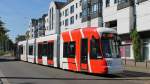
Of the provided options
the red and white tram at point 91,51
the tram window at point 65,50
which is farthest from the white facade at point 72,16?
the red and white tram at point 91,51

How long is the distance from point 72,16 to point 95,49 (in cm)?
6499

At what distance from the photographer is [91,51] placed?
1056 inches

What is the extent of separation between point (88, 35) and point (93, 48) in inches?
40.3

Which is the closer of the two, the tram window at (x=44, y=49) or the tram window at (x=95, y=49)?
the tram window at (x=95, y=49)

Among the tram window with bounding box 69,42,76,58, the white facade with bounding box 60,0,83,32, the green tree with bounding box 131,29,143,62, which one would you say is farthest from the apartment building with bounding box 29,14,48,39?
the tram window with bounding box 69,42,76,58

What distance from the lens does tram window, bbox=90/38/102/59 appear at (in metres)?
26.2

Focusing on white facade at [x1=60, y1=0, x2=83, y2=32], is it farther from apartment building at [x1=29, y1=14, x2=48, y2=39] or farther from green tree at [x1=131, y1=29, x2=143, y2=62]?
apartment building at [x1=29, y1=14, x2=48, y2=39]

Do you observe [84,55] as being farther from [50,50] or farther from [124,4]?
[124,4]

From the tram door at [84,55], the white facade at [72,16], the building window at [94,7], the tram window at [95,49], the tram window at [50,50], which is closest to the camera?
the tram window at [95,49]

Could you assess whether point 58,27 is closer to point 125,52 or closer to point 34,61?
point 125,52

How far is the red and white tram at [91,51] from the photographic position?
25.7 metres

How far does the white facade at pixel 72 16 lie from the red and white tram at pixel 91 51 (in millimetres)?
47190

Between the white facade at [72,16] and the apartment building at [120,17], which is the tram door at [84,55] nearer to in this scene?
the apartment building at [120,17]

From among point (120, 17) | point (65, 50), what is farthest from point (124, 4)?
point (65, 50)
